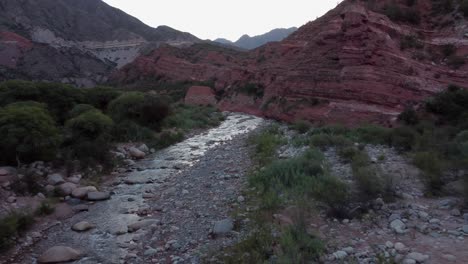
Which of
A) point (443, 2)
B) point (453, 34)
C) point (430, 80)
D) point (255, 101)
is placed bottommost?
point (255, 101)

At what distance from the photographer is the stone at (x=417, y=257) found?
5043mm

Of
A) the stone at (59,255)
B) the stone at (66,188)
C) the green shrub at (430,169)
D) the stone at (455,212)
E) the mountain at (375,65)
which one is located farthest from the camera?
the mountain at (375,65)

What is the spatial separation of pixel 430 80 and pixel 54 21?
82.5m

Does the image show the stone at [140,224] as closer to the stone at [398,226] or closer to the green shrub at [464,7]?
the stone at [398,226]

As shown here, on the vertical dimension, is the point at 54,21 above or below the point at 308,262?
above

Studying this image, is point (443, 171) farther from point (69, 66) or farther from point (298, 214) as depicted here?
point (69, 66)

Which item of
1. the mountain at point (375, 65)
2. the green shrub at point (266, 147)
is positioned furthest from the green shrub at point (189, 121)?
the green shrub at point (266, 147)

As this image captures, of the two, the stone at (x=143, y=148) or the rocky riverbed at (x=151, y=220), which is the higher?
the rocky riverbed at (x=151, y=220)

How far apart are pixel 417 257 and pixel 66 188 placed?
8.93 metres

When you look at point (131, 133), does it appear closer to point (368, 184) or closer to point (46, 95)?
point (46, 95)

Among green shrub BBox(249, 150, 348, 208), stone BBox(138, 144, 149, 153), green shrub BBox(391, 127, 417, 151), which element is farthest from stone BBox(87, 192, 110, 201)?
green shrub BBox(391, 127, 417, 151)

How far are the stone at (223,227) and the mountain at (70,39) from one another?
151ft

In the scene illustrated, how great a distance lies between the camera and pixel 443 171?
8.13 metres

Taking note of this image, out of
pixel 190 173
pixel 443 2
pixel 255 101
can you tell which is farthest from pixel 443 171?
pixel 255 101
